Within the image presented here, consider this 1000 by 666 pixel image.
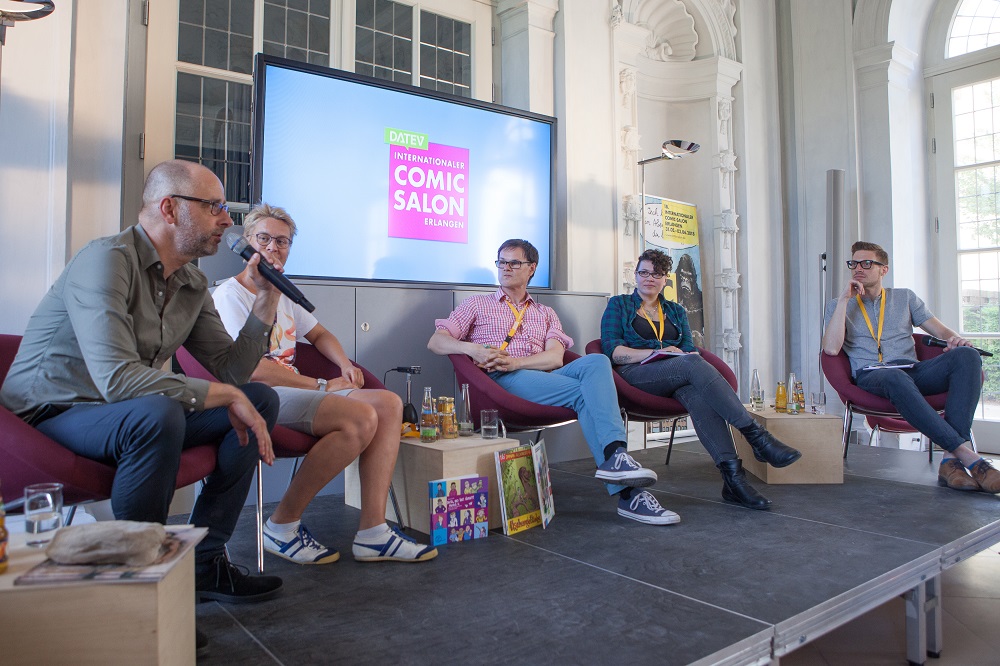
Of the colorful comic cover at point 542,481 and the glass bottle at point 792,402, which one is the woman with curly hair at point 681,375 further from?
the colorful comic cover at point 542,481

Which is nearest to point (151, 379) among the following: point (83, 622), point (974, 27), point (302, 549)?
point (83, 622)

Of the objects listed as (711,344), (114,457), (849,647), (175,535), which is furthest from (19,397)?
(711,344)

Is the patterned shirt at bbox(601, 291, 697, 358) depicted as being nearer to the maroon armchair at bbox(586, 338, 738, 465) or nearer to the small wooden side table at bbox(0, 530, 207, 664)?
the maroon armchair at bbox(586, 338, 738, 465)

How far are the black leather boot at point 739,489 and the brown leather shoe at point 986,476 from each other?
0.99 metres

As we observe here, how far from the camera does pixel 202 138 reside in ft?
11.1

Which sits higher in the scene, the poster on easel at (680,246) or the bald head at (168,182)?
the poster on easel at (680,246)

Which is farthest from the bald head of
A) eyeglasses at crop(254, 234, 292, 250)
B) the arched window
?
the arched window

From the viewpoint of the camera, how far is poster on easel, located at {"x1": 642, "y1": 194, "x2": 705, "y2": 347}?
5344 millimetres

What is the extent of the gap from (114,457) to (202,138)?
7.34 feet

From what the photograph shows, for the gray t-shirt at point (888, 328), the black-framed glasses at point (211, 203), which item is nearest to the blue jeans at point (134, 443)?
the black-framed glasses at point (211, 203)

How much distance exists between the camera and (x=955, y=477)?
3143 millimetres

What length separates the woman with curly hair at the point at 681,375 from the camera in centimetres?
285

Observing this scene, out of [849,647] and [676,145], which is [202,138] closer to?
[676,145]

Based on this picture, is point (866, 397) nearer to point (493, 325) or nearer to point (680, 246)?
point (493, 325)
